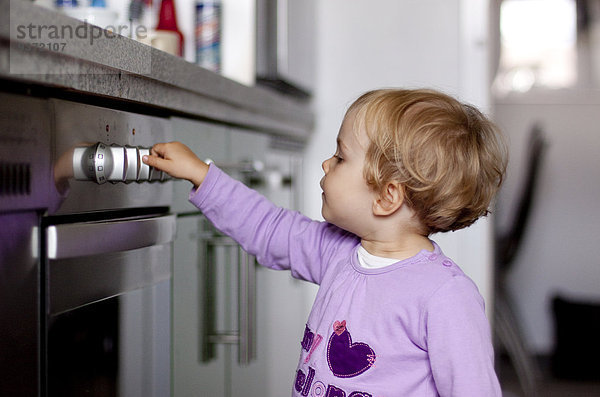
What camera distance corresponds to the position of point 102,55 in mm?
693

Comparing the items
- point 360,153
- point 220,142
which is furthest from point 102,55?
point 220,142

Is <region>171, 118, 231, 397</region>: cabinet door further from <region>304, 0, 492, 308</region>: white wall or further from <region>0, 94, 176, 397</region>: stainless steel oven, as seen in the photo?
<region>304, 0, 492, 308</region>: white wall

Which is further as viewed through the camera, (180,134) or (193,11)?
(193,11)

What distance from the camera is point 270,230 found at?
98cm

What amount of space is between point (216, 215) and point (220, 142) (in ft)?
0.80

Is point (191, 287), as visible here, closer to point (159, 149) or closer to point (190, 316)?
point (190, 316)

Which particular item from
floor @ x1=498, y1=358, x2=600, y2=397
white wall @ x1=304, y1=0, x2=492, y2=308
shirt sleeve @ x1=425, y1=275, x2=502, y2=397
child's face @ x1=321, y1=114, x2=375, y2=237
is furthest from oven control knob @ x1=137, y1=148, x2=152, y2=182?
floor @ x1=498, y1=358, x2=600, y2=397

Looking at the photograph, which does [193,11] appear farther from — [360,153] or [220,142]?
[360,153]

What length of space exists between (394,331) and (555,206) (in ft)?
8.27

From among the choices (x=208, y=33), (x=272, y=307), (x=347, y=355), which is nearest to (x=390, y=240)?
(x=347, y=355)

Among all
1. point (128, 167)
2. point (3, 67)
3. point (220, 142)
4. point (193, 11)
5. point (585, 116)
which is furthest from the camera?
point (585, 116)

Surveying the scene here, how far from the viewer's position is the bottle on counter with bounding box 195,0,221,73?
1.49 meters

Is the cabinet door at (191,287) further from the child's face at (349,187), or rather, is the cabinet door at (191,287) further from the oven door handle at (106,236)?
the child's face at (349,187)

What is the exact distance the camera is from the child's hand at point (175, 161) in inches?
33.2
